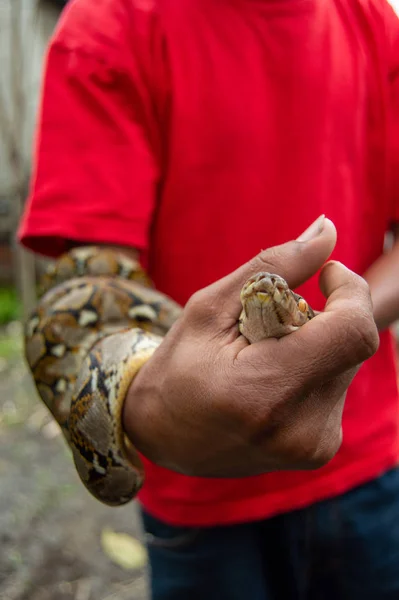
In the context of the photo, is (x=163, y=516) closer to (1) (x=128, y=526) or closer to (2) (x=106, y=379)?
(2) (x=106, y=379)

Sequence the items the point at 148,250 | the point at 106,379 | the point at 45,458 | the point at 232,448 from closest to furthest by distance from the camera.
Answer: the point at 232,448
the point at 106,379
the point at 148,250
the point at 45,458

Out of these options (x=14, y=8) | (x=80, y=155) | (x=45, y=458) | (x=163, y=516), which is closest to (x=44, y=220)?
(x=80, y=155)

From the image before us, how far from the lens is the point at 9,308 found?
5617 mm

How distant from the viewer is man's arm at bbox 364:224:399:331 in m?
1.21

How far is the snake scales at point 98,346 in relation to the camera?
3.61 feet

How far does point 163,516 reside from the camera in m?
1.52

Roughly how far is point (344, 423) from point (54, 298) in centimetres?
79

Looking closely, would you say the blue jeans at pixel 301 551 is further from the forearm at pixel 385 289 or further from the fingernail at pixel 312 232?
the fingernail at pixel 312 232

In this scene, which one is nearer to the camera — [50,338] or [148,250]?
[50,338]

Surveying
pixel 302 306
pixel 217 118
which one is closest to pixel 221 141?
pixel 217 118

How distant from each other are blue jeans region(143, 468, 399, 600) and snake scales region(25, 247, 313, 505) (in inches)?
17.8

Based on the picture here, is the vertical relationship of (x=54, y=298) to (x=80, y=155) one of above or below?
below

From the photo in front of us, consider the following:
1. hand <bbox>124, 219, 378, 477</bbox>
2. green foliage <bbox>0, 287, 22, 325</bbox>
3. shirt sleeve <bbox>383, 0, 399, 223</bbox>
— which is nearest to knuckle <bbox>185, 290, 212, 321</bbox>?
hand <bbox>124, 219, 378, 477</bbox>

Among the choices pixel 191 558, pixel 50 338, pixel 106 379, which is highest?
pixel 106 379
